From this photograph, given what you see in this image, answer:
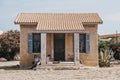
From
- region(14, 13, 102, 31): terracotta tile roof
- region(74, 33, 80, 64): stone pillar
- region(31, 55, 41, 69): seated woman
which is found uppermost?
region(14, 13, 102, 31): terracotta tile roof

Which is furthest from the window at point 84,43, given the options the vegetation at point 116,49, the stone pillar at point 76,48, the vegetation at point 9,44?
the vegetation at point 9,44

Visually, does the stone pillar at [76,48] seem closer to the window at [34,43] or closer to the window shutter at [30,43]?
the window at [34,43]

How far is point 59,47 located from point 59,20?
2.20 meters

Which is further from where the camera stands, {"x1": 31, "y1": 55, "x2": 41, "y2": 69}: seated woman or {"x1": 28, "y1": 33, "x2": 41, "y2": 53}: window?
{"x1": 28, "y1": 33, "x2": 41, "y2": 53}: window

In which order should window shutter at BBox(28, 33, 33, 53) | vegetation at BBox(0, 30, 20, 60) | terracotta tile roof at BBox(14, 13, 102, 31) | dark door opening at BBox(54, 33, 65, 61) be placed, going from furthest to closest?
vegetation at BBox(0, 30, 20, 60)
dark door opening at BBox(54, 33, 65, 61)
window shutter at BBox(28, 33, 33, 53)
terracotta tile roof at BBox(14, 13, 102, 31)

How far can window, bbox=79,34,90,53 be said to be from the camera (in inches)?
1153

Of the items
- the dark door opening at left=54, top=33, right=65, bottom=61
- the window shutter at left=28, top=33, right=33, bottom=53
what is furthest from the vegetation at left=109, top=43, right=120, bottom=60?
the window shutter at left=28, top=33, right=33, bottom=53

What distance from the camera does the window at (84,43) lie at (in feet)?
96.1

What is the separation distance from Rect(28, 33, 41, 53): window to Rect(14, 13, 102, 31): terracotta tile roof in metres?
1.02

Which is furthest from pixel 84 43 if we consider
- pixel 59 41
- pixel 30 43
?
pixel 30 43

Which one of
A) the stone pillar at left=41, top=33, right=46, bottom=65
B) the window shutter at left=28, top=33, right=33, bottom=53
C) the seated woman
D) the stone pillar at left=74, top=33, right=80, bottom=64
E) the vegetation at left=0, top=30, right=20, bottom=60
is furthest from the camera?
the vegetation at left=0, top=30, right=20, bottom=60

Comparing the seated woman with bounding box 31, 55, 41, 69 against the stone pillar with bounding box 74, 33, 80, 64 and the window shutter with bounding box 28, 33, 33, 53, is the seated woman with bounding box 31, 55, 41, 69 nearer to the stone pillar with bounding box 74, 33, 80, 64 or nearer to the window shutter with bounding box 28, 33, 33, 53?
the window shutter with bounding box 28, 33, 33, 53

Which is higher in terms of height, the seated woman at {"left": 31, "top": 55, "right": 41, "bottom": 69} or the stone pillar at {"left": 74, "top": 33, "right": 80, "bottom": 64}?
the stone pillar at {"left": 74, "top": 33, "right": 80, "bottom": 64}

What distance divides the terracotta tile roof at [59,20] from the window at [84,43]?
1063 millimetres
